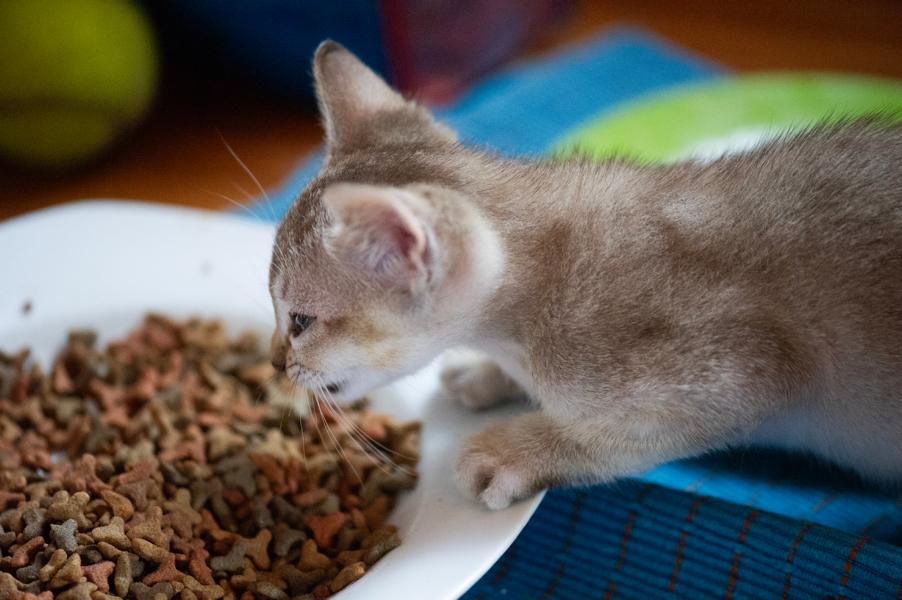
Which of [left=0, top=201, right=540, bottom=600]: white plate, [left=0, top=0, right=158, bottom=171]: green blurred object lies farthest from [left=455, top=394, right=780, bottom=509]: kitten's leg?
[left=0, top=0, right=158, bottom=171]: green blurred object

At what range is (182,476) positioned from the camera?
1230mm

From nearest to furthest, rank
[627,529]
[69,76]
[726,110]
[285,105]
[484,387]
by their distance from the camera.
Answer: [627,529] → [484,387] → [69,76] → [726,110] → [285,105]

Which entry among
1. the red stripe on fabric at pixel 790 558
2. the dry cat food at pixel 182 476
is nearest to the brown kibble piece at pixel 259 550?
the dry cat food at pixel 182 476

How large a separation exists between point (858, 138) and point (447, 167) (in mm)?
506

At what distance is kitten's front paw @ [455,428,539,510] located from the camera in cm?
111

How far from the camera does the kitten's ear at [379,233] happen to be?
92 cm

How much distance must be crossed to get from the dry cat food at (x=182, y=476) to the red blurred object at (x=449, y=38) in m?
0.86

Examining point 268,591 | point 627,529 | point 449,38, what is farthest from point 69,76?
point 627,529

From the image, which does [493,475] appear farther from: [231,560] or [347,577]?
[231,560]

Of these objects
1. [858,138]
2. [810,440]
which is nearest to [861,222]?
[858,138]

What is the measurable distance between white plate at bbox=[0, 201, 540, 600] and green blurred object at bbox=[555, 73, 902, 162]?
698 mm

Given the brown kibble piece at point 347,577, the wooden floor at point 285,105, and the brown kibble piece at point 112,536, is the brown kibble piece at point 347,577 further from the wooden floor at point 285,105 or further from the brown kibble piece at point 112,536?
the wooden floor at point 285,105

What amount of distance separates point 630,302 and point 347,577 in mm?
443

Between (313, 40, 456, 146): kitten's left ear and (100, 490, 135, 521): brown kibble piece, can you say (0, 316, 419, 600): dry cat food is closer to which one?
(100, 490, 135, 521): brown kibble piece
